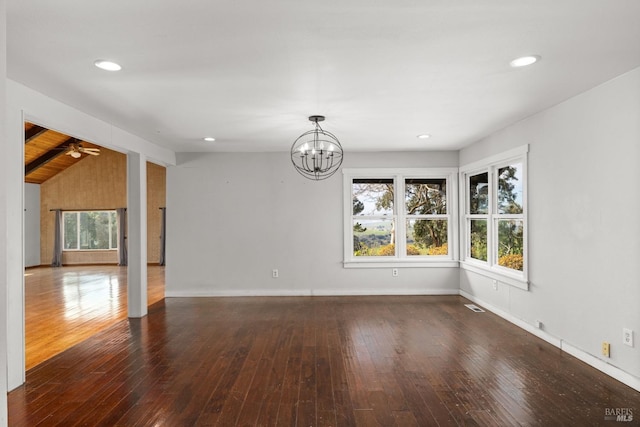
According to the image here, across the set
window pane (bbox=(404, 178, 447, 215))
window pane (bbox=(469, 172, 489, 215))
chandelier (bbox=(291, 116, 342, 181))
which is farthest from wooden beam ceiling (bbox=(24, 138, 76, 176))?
window pane (bbox=(469, 172, 489, 215))

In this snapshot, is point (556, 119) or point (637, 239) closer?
point (637, 239)

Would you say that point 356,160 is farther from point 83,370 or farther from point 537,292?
point 83,370

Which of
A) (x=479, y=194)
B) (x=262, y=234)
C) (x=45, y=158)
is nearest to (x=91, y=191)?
(x=45, y=158)

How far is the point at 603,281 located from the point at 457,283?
11.2ft

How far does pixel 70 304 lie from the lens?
20.9 ft

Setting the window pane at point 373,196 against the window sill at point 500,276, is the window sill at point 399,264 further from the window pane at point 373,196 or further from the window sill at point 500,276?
the window pane at point 373,196

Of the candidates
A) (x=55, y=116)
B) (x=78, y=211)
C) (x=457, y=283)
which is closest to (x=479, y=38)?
(x=55, y=116)

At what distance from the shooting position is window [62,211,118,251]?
12.4 meters

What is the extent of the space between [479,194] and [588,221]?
2545 millimetres

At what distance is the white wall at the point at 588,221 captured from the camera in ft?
10.3

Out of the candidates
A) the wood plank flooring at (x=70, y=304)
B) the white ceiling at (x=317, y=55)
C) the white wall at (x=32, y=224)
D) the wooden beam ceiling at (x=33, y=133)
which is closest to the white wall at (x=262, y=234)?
the wood plank flooring at (x=70, y=304)

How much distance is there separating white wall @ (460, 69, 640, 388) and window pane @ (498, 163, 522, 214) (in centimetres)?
37

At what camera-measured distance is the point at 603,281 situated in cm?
341

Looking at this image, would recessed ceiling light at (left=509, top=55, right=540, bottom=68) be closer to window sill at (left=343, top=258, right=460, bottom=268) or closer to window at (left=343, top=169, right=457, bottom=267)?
window at (left=343, top=169, right=457, bottom=267)
